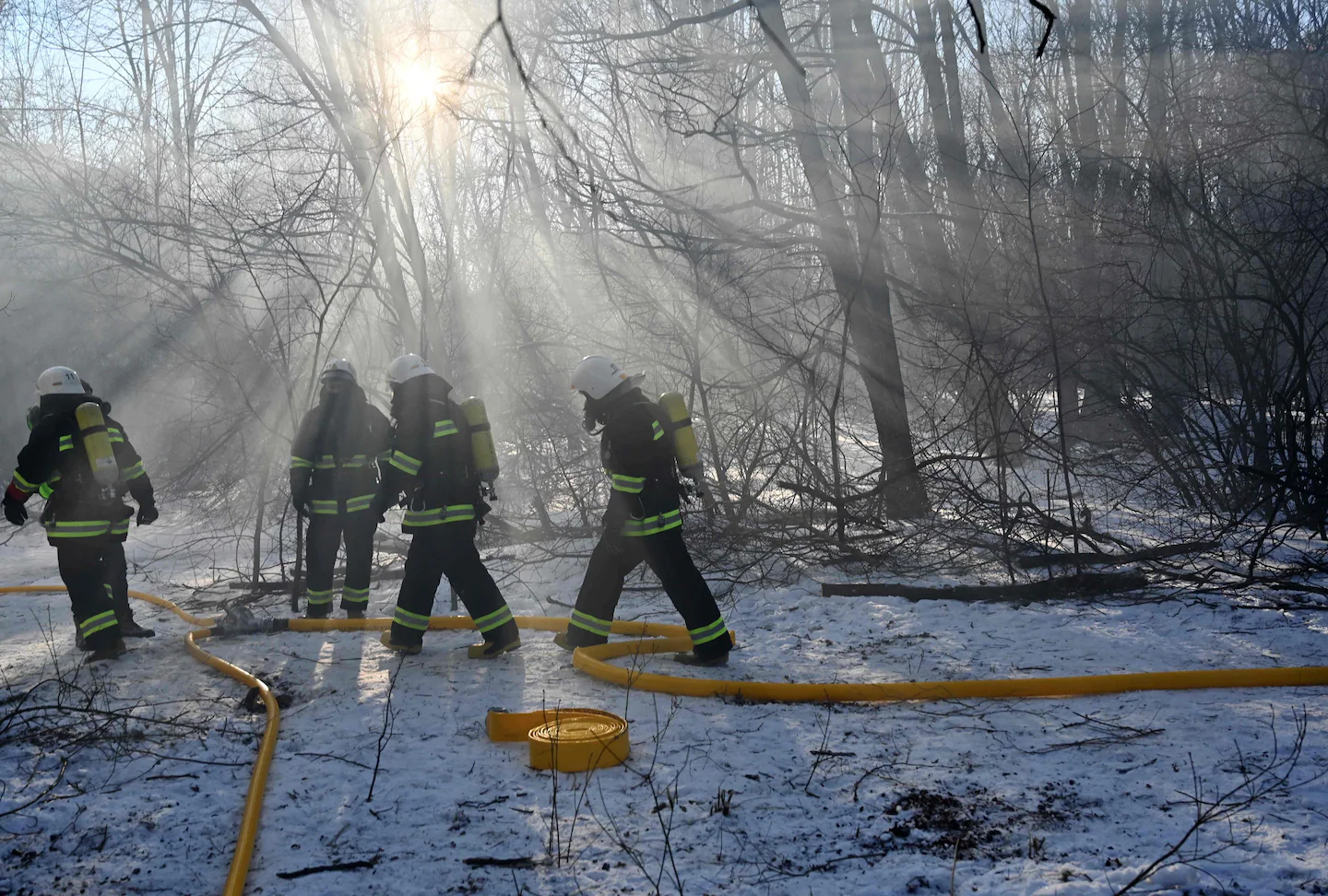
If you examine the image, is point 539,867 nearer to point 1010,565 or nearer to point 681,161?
point 1010,565

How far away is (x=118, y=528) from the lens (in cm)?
627

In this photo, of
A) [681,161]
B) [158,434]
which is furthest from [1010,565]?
[158,434]

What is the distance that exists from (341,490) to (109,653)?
1725 mm

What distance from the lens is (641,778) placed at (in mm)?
3584

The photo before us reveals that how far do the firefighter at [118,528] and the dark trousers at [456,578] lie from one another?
6.27ft

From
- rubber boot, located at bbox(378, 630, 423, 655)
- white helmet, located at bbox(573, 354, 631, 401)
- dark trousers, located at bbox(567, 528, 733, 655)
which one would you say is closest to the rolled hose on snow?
dark trousers, located at bbox(567, 528, 733, 655)

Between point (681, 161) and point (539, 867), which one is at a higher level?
point (681, 161)

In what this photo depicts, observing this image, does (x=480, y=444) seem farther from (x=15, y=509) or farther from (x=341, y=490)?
(x=15, y=509)

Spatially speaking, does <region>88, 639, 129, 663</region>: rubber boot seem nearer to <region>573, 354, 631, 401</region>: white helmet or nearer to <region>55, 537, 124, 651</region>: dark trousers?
<region>55, 537, 124, 651</region>: dark trousers

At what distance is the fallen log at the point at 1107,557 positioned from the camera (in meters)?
6.62

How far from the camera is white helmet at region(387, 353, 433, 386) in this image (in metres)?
5.69

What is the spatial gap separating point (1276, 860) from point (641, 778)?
6.53ft

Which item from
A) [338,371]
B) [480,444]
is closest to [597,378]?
[480,444]

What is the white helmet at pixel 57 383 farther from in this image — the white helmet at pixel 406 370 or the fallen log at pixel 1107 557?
the fallen log at pixel 1107 557
